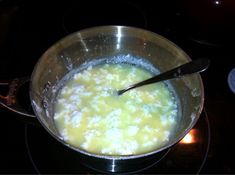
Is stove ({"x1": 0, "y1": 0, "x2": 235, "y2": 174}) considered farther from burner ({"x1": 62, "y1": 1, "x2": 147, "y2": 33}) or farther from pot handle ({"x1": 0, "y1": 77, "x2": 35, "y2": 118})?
pot handle ({"x1": 0, "y1": 77, "x2": 35, "y2": 118})

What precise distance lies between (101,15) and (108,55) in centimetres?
19

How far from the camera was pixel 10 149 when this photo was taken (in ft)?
3.63

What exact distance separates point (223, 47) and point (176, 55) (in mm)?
257

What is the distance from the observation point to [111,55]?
1335 mm

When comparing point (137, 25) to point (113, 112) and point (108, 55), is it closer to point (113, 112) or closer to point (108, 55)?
point (108, 55)

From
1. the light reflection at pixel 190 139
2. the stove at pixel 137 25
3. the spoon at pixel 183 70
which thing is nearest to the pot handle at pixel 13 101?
the stove at pixel 137 25

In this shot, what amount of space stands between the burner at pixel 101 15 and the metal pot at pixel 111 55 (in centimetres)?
14

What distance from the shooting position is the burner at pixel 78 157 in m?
1.08

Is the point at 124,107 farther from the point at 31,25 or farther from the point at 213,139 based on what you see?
the point at 31,25

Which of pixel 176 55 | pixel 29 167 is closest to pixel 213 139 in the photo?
pixel 176 55

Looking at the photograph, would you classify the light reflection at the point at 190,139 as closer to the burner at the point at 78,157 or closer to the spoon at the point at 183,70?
the burner at the point at 78,157

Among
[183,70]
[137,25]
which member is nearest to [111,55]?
[137,25]

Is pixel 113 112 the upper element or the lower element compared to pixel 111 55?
lower

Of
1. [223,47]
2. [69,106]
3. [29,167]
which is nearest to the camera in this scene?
[29,167]
